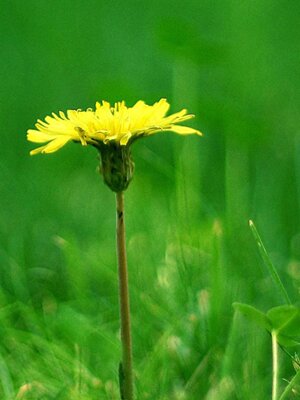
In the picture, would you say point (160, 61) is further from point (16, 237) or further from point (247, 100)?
point (16, 237)

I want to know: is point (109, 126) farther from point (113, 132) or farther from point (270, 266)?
point (270, 266)

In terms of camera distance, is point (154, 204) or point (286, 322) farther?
point (154, 204)

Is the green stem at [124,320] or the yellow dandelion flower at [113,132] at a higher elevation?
the yellow dandelion flower at [113,132]

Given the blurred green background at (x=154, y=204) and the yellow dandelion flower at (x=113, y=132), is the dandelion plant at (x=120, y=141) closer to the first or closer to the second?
the yellow dandelion flower at (x=113, y=132)

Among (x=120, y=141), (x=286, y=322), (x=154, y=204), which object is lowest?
(x=154, y=204)

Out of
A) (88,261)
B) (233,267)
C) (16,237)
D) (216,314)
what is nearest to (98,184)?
(16,237)

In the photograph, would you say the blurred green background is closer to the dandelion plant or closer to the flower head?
the dandelion plant

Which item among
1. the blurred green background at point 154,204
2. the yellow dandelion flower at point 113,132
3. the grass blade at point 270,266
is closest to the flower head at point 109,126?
the yellow dandelion flower at point 113,132

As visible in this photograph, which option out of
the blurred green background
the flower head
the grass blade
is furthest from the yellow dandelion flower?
the blurred green background

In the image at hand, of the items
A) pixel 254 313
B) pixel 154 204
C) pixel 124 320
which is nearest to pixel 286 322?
pixel 254 313
